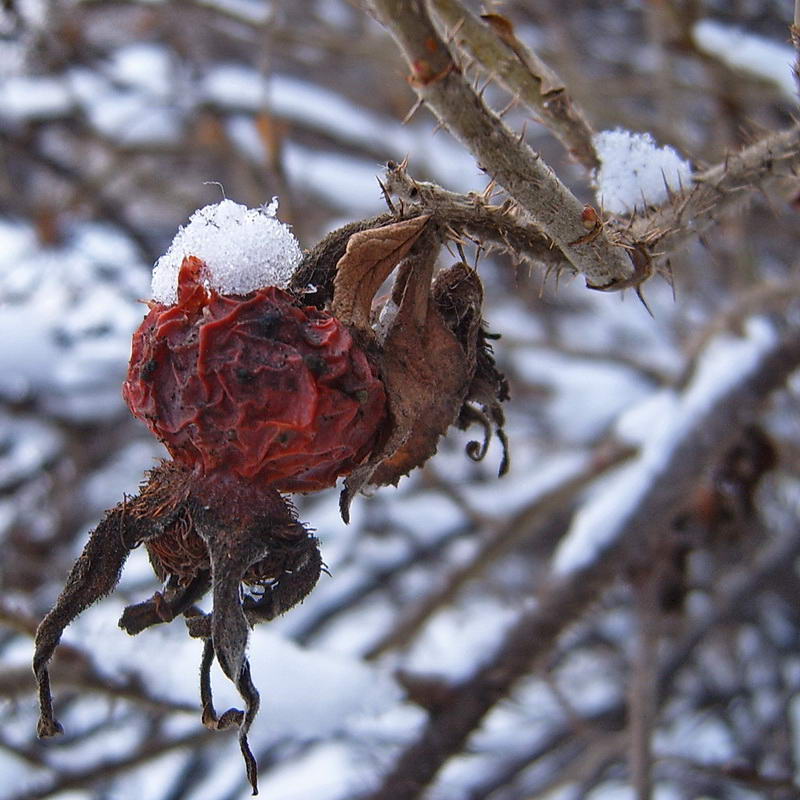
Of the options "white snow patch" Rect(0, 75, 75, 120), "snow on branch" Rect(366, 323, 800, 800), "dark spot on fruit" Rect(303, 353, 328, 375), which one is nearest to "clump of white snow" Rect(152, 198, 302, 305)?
"dark spot on fruit" Rect(303, 353, 328, 375)

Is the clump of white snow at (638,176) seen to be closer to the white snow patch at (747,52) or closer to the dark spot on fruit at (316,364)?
the dark spot on fruit at (316,364)

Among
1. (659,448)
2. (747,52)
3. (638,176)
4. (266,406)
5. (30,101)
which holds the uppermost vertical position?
(30,101)

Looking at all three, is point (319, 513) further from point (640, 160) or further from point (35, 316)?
point (640, 160)

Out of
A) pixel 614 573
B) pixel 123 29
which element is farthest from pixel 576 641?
pixel 123 29

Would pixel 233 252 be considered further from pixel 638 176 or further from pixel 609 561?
pixel 609 561

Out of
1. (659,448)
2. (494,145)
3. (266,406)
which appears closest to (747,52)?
(659,448)

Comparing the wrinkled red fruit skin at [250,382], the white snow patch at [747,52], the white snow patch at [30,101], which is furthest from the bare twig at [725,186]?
the white snow patch at [30,101]

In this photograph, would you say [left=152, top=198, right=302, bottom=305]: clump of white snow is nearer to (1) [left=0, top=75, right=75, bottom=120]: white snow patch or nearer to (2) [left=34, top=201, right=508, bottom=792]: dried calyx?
(2) [left=34, top=201, right=508, bottom=792]: dried calyx
